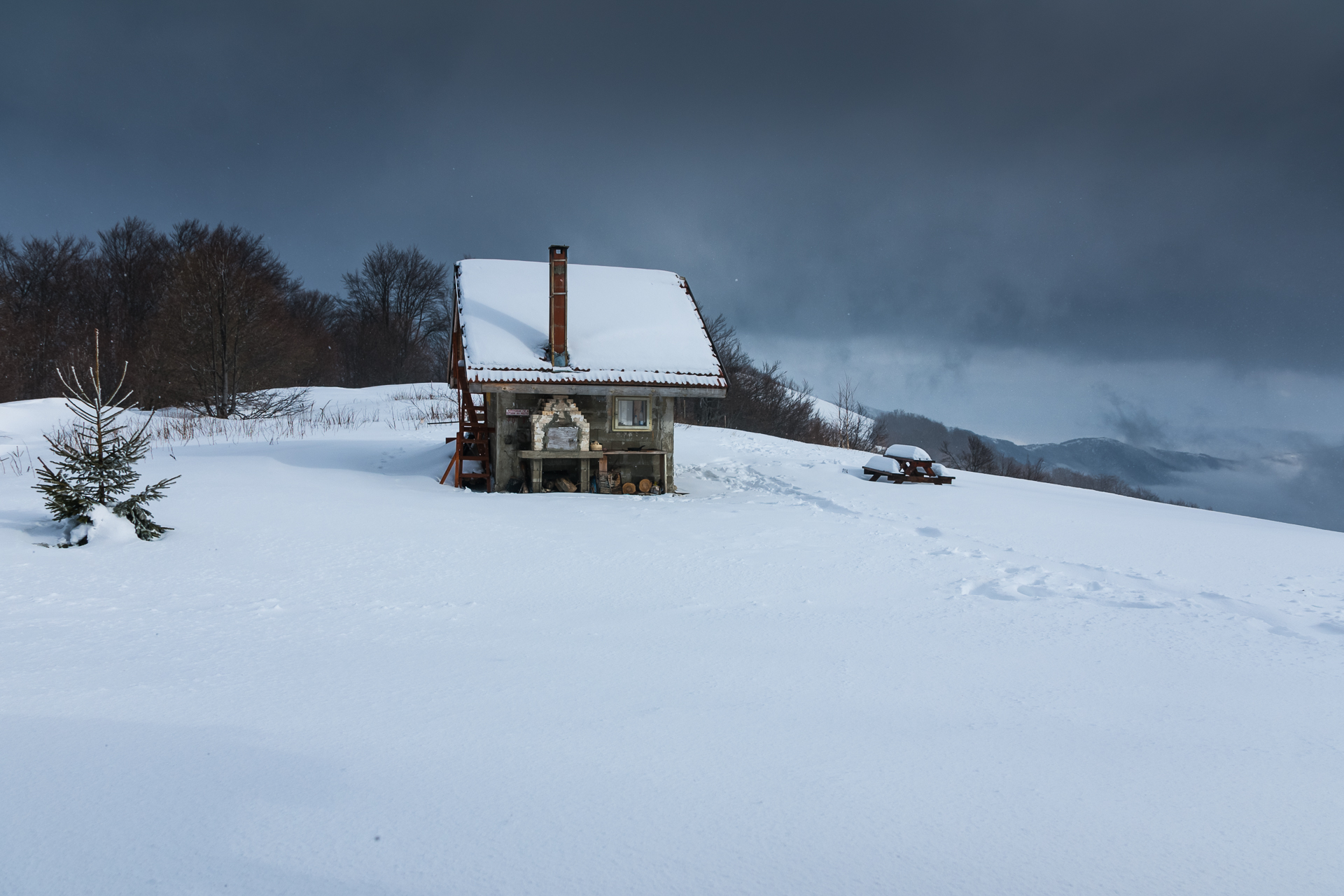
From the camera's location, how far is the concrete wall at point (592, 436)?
42.3 feet

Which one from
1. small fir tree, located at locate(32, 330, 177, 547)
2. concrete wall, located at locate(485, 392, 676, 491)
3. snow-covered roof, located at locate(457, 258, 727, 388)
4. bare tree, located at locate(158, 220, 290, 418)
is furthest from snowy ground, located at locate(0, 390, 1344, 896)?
bare tree, located at locate(158, 220, 290, 418)

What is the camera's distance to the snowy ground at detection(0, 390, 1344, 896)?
→ 8.27ft

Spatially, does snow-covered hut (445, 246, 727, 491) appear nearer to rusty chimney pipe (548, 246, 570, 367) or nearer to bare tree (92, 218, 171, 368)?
rusty chimney pipe (548, 246, 570, 367)

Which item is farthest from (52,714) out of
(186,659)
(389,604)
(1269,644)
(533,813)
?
(1269,644)

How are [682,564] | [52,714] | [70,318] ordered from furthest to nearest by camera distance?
[70,318], [682,564], [52,714]

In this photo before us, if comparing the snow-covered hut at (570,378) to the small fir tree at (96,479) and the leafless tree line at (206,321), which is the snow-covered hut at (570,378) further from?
the leafless tree line at (206,321)

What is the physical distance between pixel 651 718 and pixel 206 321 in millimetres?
26824

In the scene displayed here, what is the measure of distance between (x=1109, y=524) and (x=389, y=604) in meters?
10.9

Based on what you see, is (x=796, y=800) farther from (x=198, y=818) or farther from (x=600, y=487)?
(x=600, y=487)

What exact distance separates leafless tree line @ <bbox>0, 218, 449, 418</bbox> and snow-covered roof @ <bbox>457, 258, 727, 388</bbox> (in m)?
14.8

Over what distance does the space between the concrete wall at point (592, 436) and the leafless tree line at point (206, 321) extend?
636 inches

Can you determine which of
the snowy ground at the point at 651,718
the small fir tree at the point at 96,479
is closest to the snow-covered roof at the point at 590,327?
the snowy ground at the point at 651,718

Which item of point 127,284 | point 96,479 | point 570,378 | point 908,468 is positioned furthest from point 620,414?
point 127,284

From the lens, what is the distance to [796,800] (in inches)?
115
